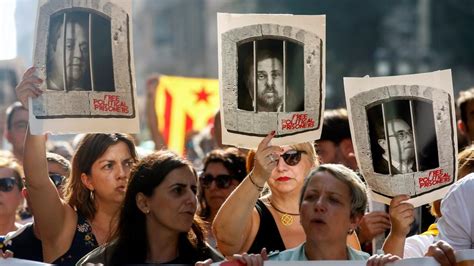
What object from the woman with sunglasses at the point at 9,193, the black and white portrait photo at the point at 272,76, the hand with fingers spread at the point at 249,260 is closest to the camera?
the hand with fingers spread at the point at 249,260

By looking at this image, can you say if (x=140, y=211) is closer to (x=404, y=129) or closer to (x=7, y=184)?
(x=404, y=129)

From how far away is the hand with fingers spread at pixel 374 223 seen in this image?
20.8 ft

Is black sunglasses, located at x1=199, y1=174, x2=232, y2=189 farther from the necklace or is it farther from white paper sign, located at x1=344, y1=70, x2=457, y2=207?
white paper sign, located at x1=344, y1=70, x2=457, y2=207

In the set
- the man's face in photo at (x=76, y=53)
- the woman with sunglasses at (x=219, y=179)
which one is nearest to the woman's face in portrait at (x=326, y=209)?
the man's face in photo at (x=76, y=53)

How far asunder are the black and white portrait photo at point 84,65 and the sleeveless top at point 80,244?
54 cm

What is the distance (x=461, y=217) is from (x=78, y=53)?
1.67m

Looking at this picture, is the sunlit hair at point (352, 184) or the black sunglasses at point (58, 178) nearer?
the sunlit hair at point (352, 184)

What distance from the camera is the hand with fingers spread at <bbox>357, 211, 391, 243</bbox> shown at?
633 centimetres

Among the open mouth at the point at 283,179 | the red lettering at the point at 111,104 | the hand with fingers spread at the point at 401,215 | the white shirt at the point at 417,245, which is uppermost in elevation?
the red lettering at the point at 111,104

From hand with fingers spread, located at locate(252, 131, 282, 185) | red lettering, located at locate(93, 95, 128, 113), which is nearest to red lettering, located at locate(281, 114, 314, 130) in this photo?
hand with fingers spread, located at locate(252, 131, 282, 185)

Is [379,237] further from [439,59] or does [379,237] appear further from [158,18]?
[158,18]

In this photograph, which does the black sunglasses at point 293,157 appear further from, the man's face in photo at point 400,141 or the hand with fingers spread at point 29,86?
the hand with fingers spread at point 29,86

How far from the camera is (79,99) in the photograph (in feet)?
19.6

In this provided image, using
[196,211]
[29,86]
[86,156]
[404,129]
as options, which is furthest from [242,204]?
[86,156]
